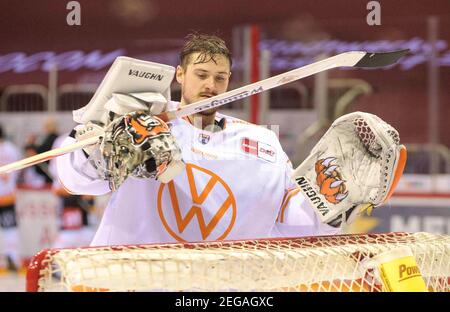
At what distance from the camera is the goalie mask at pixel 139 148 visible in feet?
3.70

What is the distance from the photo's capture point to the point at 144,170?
3.80ft

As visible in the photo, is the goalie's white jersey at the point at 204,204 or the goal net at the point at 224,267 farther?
the goalie's white jersey at the point at 204,204

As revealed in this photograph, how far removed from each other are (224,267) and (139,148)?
9.0 inches

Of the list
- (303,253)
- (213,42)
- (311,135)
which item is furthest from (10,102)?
(303,253)

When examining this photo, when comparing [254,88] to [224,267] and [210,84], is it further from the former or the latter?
[224,267]

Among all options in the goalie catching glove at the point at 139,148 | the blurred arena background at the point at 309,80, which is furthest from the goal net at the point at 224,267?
the blurred arena background at the point at 309,80

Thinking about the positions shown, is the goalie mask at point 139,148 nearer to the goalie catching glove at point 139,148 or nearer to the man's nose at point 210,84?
the goalie catching glove at point 139,148

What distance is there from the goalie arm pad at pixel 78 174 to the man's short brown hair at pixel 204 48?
0.25m

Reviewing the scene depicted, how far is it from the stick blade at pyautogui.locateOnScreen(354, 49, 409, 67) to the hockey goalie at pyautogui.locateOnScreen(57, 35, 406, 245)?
→ 91 mm

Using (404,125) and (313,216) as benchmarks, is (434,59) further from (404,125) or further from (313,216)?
(313,216)

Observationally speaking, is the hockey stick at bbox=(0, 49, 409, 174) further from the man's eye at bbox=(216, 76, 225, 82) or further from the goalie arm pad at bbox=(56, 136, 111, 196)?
the man's eye at bbox=(216, 76, 225, 82)

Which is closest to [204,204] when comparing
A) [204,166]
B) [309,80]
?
[204,166]

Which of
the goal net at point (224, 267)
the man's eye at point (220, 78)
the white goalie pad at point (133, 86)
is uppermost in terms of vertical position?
the man's eye at point (220, 78)

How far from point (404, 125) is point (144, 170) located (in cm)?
273
